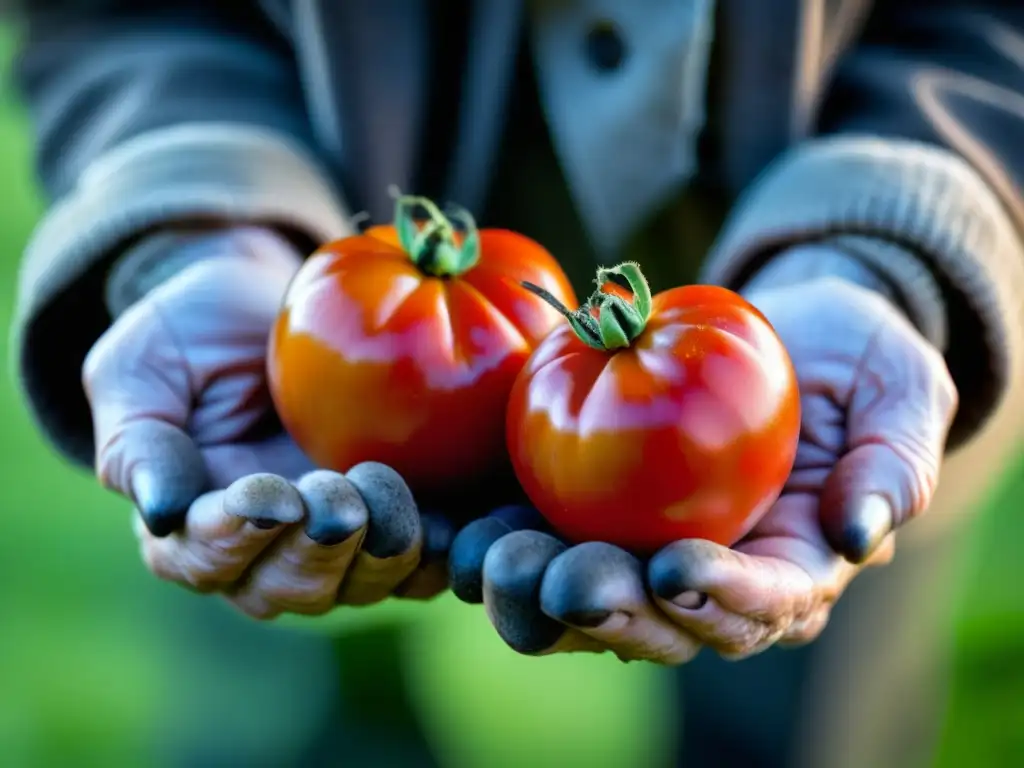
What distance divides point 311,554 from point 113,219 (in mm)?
478

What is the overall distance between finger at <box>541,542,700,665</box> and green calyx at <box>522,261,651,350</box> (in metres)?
0.13

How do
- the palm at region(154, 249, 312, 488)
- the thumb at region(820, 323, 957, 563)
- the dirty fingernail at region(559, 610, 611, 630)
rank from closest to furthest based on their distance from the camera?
the dirty fingernail at region(559, 610, 611, 630) → the thumb at region(820, 323, 957, 563) → the palm at region(154, 249, 312, 488)

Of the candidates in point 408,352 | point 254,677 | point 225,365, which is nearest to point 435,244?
point 408,352

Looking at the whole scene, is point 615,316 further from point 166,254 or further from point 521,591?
point 166,254

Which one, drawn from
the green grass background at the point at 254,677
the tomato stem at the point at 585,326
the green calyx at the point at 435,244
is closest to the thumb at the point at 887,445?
the tomato stem at the point at 585,326

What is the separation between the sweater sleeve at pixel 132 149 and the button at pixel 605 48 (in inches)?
12.3

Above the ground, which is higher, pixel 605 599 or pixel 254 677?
pixel 605 599

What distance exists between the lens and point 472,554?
74cm

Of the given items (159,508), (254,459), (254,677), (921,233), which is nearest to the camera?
(159,508)

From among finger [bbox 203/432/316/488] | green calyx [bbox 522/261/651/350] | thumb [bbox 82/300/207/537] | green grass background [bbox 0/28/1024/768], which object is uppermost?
green calyx [bbox 522/261/651/350]

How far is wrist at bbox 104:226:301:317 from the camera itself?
105 centimetres

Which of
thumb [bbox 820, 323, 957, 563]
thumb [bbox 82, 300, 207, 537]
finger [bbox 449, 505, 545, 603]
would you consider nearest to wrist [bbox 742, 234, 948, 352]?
thumb [bbox 820, 323, 957, 563]

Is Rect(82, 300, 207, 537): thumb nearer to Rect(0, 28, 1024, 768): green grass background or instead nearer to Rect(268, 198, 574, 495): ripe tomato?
Rect(268, 198, 574, 495): ripe tomato

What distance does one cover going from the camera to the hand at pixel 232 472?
0.71m
